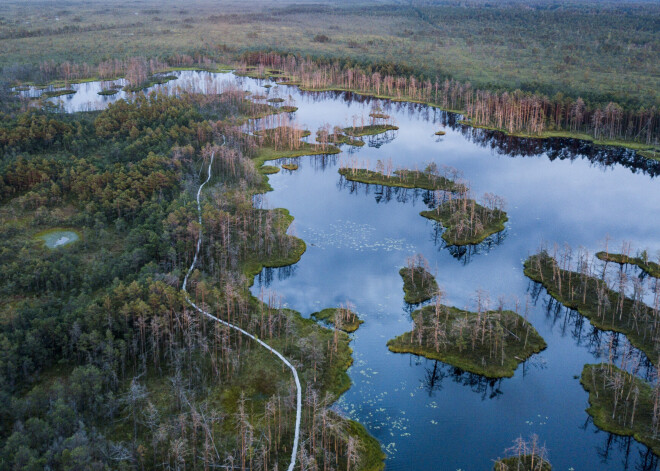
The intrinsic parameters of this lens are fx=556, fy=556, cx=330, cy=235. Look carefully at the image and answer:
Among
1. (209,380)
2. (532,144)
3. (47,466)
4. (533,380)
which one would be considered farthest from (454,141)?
(47,466)

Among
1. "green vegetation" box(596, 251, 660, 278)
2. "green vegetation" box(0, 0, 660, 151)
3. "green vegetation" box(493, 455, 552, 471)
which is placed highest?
"green vegetation" box(0, 0, 660, 151)

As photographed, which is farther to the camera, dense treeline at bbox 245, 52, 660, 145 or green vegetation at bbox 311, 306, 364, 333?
dense treeline at bbox 245, 52, 660, 145

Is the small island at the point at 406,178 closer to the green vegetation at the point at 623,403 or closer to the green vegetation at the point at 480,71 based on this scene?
the green vegetation at the point at 480,71

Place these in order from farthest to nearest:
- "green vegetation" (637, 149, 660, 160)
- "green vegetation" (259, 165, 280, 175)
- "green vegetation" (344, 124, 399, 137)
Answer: "green vegetation" (344, 124, 399, 137) → "green vegetation" (637, 149, 660, 160) → "green vegetation" (259, 165, 280, 175)

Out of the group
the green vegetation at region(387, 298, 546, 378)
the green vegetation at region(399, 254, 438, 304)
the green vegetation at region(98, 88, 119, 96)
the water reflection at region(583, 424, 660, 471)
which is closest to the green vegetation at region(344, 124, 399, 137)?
the green vegetation at region(399, 254, 438, 304)

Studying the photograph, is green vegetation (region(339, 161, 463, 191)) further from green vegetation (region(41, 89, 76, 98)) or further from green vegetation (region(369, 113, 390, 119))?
green vegetation (region(41, 89, 76, 98))

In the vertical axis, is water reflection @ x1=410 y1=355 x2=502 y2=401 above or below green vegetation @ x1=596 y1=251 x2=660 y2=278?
below
